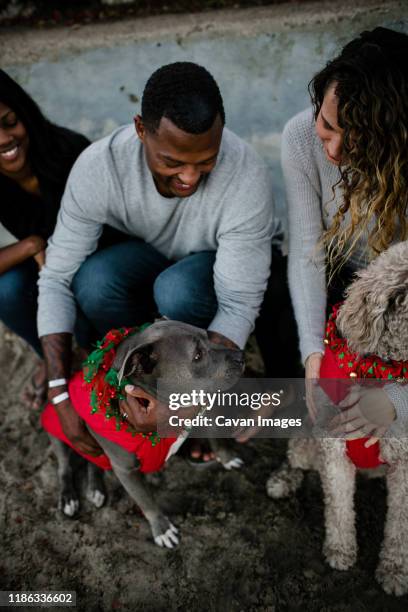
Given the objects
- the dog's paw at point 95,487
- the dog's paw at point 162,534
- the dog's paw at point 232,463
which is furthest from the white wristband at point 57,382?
the dog's paw at point 232,463

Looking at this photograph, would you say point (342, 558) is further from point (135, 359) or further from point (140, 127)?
point (140, 127)

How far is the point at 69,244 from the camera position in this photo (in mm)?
2605

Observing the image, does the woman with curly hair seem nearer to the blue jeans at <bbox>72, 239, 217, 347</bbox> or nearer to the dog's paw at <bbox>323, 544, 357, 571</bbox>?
the blue jeans at <bbox>72, 239, 217, 347</bbox>

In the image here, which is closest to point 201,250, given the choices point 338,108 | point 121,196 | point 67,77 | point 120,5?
point 121,196

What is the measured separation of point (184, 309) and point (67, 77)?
91.8 inches

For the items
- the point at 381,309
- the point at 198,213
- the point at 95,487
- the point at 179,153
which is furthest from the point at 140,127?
the point at 95,487

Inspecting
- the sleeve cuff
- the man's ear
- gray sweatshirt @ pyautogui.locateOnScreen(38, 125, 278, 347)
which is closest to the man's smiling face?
the man's ear

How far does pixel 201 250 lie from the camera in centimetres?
273

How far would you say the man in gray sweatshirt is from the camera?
2.37 meters

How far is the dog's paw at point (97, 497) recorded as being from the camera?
2.74 metres

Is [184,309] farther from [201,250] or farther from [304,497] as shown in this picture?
[304,497]

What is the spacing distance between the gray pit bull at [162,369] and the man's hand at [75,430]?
2.3 inches

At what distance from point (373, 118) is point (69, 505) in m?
2.53

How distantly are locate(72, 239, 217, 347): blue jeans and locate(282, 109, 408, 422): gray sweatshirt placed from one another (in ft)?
1.65
